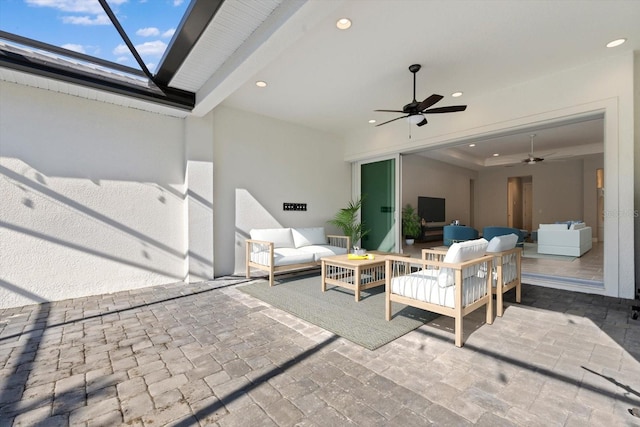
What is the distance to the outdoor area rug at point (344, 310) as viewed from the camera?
2824 millimetres

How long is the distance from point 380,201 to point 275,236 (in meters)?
2.80

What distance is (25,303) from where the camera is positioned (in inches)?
147

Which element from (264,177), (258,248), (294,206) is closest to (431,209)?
(294,206)

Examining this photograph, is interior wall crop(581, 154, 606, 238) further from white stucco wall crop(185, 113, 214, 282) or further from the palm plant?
white stucco wall crop(185, 113, 214, 282)

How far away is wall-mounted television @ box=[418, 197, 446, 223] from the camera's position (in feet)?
33.7

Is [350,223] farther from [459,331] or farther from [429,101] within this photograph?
[459,331]

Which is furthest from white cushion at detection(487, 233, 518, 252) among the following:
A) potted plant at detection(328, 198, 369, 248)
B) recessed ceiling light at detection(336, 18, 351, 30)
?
potted plant at detection(328, 198, 369, 248)

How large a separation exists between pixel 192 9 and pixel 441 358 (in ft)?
12.2

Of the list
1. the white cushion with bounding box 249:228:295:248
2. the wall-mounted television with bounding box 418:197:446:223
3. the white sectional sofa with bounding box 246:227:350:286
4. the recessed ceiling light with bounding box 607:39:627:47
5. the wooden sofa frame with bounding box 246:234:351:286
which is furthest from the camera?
the wall-mounted television with bounding box 418:197:446:223

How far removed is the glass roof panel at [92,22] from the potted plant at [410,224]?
7.86 metres

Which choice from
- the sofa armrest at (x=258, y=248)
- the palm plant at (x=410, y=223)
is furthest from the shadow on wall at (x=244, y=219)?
the palm plant at (x=410, y=223)

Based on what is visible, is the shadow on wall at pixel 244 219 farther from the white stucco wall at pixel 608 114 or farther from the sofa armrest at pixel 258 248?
the white stucco wall at pixel 608 114

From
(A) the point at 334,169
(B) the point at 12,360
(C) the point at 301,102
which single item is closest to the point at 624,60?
(C) the point at 301,102

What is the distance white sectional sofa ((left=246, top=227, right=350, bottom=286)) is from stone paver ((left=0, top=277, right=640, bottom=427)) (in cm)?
149
